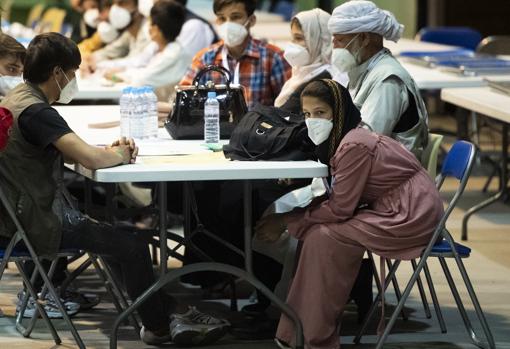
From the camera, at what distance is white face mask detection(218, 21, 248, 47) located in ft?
20.6

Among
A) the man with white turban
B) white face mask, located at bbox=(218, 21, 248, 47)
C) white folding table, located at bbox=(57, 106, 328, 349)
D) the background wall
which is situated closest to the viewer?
white folding table, located at bbox=(57, 106, 328, 349)

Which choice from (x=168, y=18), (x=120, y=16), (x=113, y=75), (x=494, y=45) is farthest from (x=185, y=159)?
(x=494, y=45)

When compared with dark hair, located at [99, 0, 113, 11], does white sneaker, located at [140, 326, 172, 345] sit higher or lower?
lower

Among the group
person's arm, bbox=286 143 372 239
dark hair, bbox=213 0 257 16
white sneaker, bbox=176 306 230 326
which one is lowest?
white sneaker, bbox=176 306 230 326

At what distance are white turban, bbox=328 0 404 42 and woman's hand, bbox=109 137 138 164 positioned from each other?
3.47 feet

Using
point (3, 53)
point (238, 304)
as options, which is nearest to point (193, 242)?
point (238, 304)

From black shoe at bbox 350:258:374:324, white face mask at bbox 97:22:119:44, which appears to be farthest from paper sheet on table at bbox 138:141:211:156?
white face mask at bbox 97:22:119:44

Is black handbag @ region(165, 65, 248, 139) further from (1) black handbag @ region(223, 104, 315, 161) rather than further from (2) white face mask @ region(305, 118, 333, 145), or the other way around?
(2) white face mask @ region(305, 118, 333, 145)

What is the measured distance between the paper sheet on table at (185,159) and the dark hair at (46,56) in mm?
463

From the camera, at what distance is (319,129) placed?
4.64 meters

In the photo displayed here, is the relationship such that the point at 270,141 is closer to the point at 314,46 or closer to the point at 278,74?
the point at 314,46

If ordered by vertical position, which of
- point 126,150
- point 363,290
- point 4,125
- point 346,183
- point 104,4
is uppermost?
point 104,4

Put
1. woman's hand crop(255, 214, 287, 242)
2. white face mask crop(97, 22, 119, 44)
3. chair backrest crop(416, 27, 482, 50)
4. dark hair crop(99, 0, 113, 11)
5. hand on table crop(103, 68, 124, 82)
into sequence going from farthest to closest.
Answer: dark hair crop(99, 0, 113, 11), chair backrest crop(416, 27, 482, 50), white face mask crop(97, 22, 119, 44), hand on table crop(103, 68, 124, 82), woman's hand crop(255, 214, 287, 242)

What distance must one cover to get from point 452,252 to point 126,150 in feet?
4.08
